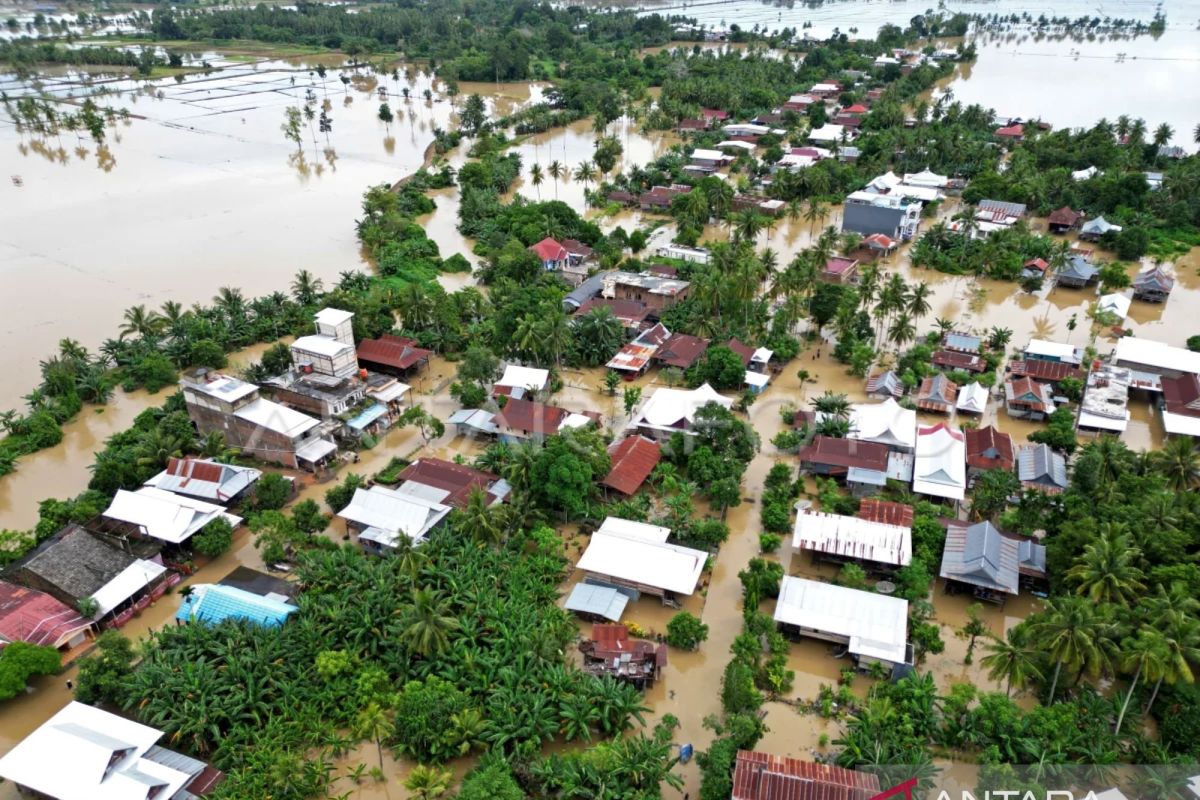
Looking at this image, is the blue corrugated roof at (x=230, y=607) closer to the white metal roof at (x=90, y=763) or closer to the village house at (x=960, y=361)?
the white metal roof at (x=90, y=763)

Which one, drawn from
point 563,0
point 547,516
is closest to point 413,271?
point 547,516

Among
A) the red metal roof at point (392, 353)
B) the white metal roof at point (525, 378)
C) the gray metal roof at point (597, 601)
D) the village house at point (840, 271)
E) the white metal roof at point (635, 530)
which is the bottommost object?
the gray metal roof at point (597, 601)

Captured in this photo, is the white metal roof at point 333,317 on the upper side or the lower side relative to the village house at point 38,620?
upper

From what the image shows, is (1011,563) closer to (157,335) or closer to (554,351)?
(554,351)

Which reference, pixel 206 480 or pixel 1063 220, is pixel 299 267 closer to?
pixel 206 480

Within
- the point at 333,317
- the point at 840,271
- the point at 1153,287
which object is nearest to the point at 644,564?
the point at 333,317

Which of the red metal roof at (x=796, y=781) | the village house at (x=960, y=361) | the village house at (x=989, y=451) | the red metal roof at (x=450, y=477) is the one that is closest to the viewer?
the red metal roof at (x=796, y=781)

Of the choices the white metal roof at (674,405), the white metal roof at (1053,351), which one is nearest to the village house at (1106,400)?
the white metal roof at (1053,351)
